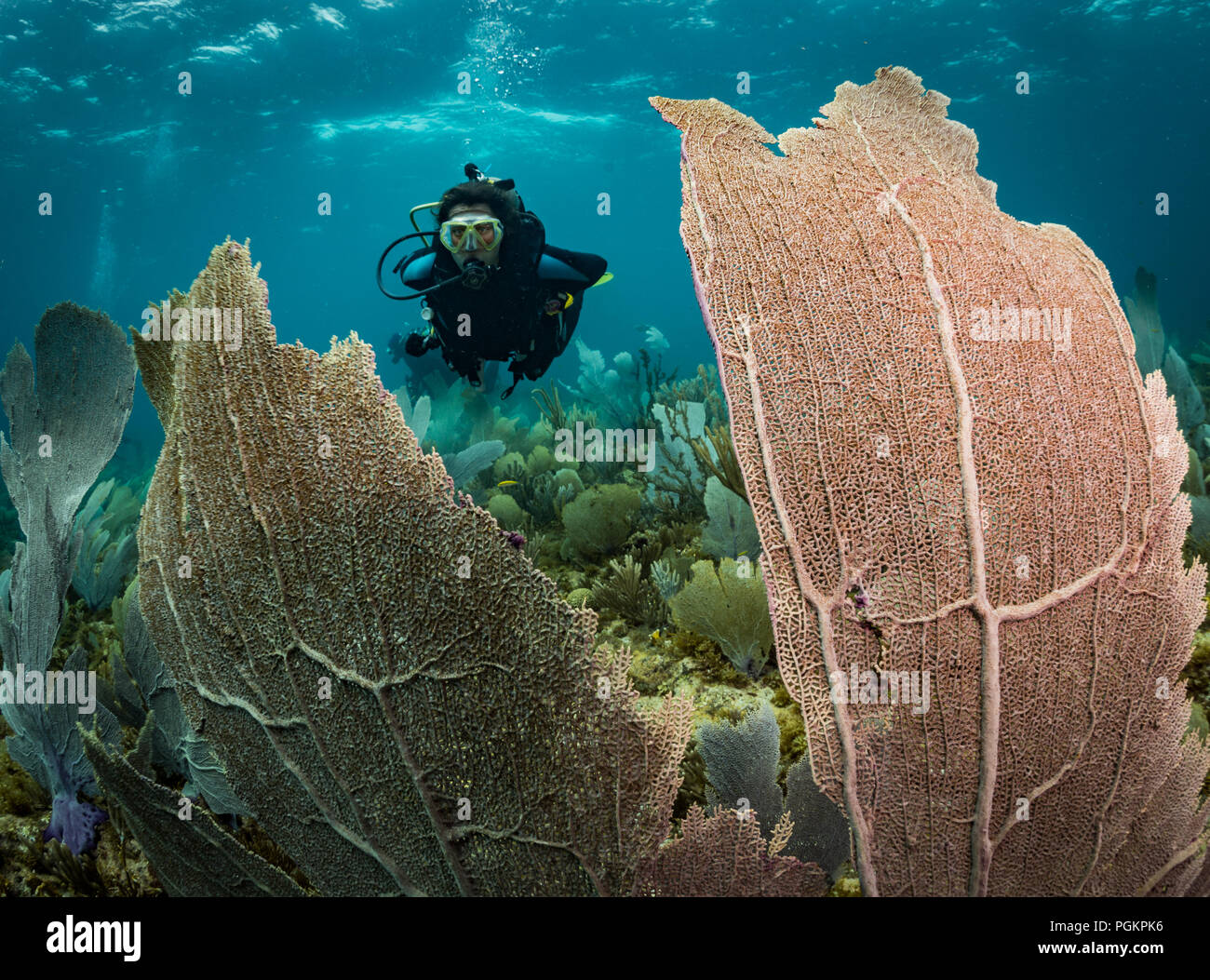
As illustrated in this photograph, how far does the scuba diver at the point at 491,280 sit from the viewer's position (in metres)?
5.87

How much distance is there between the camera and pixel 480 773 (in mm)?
1412

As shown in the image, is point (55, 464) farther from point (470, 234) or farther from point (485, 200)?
point (485, 200)

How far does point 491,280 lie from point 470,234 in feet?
1.58

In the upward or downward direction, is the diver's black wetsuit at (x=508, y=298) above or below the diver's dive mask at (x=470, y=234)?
below

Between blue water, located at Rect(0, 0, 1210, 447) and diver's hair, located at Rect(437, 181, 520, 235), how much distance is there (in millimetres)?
3397

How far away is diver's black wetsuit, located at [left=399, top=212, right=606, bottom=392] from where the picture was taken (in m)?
6.11

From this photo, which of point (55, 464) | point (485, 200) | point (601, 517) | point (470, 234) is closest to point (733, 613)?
point (601, 517)

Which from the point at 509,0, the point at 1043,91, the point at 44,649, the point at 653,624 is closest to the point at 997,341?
the point at 653,624

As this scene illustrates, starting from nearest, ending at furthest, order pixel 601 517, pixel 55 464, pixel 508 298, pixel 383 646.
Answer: pixel 383 646, pixel 55 464, pixel 601 517, pixel 508 298

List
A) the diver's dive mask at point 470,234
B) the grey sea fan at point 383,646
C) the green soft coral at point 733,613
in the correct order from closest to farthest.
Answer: the grey sea fan at point 383,646 → the green soft coral at point 733,613 → the diver's dive mask at point 470,234

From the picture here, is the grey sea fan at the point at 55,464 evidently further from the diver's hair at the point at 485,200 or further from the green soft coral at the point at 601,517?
the diver's hair at the point at 485,200

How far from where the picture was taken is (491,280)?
6070 mm

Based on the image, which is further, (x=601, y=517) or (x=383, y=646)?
(x=601, y=517)

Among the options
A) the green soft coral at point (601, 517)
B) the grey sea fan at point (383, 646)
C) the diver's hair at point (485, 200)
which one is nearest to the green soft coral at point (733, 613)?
the green soft coral at point (601, 517)
